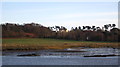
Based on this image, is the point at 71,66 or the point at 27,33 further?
the point at 27,33

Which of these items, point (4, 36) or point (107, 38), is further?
point (107, 38)

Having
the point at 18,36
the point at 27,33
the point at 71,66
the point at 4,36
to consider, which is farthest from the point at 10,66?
the point at 27,33

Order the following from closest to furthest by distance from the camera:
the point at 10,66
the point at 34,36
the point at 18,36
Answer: the point at 10,66 < the point at 18,36 < the point at 34,36

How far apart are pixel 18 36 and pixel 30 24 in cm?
1121

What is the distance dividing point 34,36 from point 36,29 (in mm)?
5749

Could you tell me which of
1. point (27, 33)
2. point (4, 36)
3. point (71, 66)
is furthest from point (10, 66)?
point (27, 33)

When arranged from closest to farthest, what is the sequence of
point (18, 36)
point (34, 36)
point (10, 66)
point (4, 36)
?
point (10, 66) → point (4, 36) → point (18, 36) → point (34, 36)

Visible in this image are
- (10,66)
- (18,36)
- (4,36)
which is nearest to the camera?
(10,66)

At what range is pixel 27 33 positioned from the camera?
272 ft

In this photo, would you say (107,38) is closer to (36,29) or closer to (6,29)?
(36,29)

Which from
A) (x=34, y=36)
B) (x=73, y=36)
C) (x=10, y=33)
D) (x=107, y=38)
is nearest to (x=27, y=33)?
(x=34, y=36)

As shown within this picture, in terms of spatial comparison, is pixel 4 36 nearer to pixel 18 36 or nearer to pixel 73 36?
pixel 18 36

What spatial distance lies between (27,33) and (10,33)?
9.34 m

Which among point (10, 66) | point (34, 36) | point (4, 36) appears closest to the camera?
point (10, 66)
